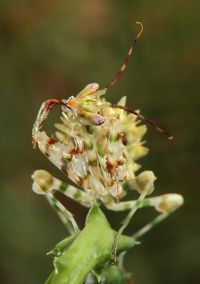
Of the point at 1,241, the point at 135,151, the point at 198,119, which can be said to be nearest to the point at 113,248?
the point at 135,151

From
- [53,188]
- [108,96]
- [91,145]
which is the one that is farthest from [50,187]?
[108,96]

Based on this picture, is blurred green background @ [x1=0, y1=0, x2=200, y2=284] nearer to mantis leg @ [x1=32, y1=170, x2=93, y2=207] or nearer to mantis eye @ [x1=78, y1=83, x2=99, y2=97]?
mantis leg @ [x1=32, y1=170, x2=93, y2=207]

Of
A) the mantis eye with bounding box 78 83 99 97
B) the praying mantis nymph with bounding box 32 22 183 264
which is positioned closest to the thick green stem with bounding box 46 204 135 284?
the praying mantis nymph with bounding box 32 22 183 264

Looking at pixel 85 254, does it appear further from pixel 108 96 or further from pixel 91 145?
pixel 108 96

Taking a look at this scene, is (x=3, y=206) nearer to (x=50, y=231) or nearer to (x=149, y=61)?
(x=50, y=231)

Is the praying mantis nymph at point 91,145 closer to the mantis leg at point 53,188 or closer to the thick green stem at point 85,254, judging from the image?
the mantis leg at point 53,188

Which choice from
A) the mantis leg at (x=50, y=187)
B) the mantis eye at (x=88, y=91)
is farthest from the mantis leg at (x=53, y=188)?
the mantis eye at (x=88, y=91)
